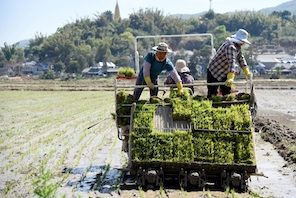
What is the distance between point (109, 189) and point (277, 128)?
307 inches

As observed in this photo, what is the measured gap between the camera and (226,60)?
8.13 meters

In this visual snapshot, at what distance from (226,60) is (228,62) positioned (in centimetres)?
34

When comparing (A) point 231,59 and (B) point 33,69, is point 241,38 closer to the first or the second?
(A) point 231,59

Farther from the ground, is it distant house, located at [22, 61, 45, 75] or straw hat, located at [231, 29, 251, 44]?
straw hat, located at [231, 29, 251, 44]

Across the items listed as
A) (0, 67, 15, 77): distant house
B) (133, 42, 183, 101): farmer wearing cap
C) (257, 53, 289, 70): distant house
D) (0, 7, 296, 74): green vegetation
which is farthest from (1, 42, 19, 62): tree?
(133, 42, 183, 101): farmer wearing cap

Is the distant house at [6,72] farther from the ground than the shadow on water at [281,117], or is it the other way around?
the shadow on water at [281,117]

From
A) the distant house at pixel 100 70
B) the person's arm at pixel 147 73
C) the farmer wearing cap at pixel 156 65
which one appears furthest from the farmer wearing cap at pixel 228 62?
the distant house at pixel 100 70

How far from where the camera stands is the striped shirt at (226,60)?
305 inches

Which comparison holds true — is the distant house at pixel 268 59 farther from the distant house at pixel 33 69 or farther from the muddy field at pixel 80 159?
the muddy field at pixel 80 159

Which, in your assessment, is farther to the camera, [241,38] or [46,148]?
[46,148]

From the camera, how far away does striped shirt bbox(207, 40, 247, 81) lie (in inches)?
305

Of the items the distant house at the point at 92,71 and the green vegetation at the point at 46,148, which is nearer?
the green vegetation at the point at 46,148

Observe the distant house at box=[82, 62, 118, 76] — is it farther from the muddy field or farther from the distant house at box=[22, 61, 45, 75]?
the muddy field

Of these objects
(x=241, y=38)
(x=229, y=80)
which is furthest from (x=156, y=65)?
(x=241, y=38)
